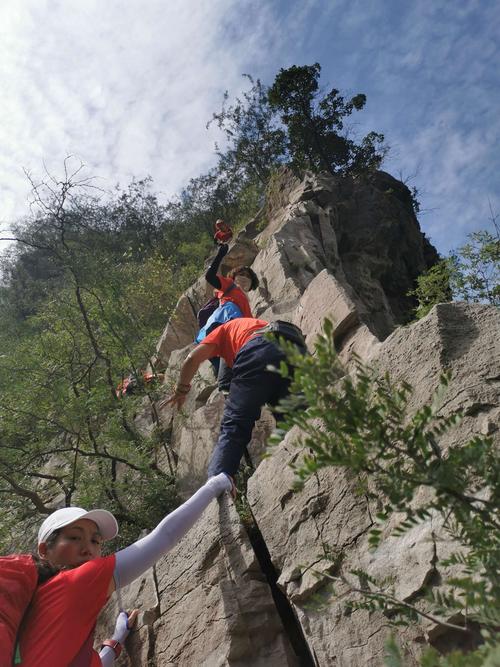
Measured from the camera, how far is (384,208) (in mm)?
15977

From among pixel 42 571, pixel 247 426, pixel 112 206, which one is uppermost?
pixel 112 206

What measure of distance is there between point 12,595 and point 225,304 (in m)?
4.32

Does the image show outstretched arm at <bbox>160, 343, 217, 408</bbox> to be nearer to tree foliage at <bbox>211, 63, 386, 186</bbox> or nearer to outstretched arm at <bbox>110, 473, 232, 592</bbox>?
outstretched arm at <bbox>110, 473, 232, 592</bbox>

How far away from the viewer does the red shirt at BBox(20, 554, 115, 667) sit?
2.20 metres

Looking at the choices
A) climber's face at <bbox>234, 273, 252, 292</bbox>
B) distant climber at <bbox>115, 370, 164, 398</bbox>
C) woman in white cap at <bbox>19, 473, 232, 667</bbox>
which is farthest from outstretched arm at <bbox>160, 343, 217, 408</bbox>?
distant climber at <bbox>115, 370, 164, 398</bbox>

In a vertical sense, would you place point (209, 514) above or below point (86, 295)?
below

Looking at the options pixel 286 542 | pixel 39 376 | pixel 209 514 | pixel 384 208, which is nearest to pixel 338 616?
pixel 286 542

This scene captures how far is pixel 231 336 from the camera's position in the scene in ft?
15.7

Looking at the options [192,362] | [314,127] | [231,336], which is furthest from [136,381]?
[314,127]

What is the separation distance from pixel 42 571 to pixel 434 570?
1999mm

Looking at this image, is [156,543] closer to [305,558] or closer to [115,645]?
[305,558]

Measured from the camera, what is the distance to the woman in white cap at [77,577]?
7.36ft

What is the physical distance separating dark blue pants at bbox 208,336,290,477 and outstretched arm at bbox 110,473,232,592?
0.62 m

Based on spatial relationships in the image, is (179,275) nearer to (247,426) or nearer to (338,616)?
(247,426)
